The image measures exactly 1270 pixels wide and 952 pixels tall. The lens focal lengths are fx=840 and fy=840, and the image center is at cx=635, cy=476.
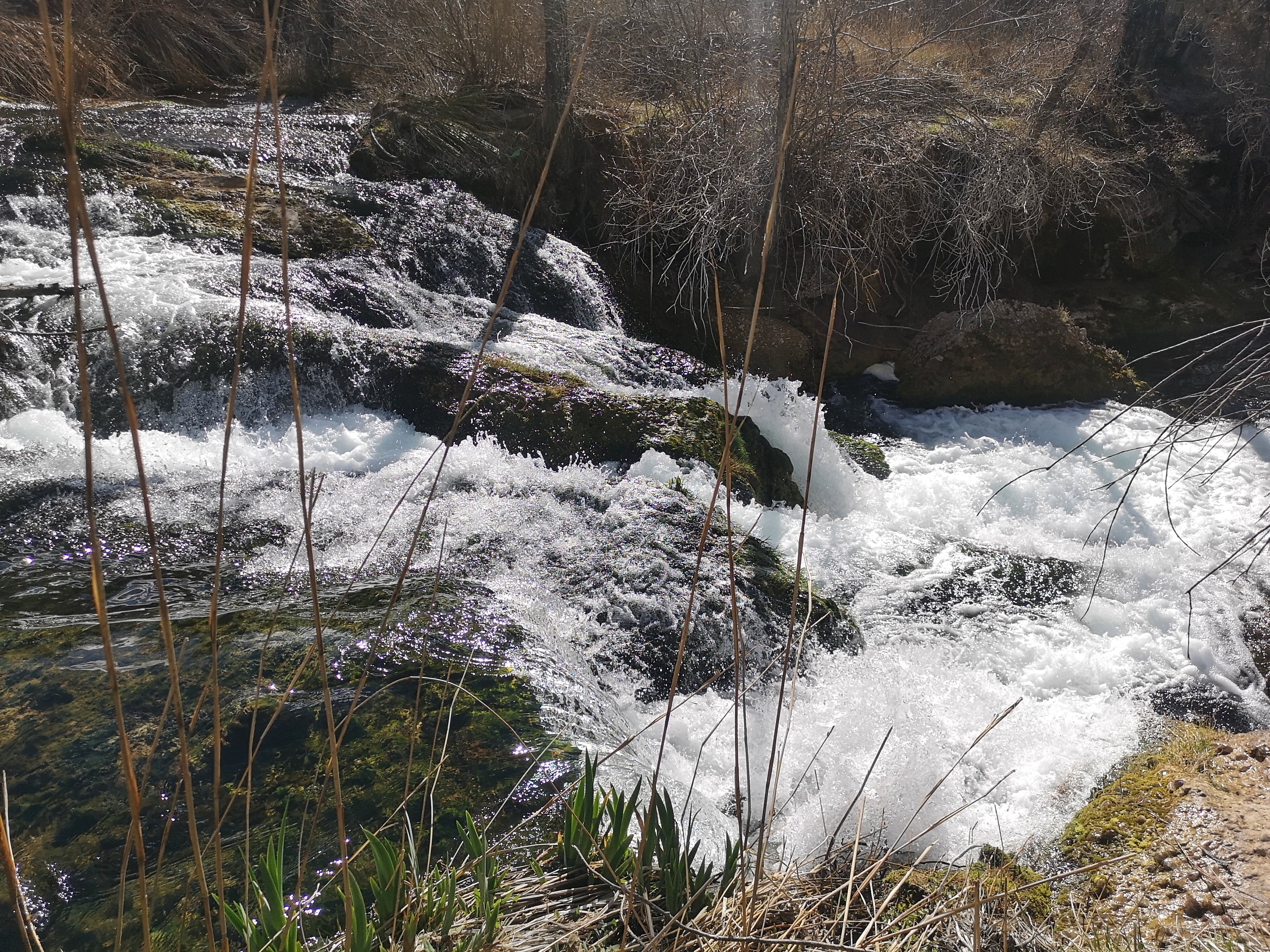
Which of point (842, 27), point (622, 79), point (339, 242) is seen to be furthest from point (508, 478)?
point (622, 79)

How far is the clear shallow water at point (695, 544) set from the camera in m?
3.25

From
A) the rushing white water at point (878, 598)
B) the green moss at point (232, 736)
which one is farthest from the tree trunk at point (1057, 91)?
the green moss at point (232, 736)

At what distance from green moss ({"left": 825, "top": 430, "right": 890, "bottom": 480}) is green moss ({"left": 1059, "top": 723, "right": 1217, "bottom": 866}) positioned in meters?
3.01

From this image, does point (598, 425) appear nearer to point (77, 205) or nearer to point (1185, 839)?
point (1185, 839)

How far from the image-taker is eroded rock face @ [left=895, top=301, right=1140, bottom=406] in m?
7.44

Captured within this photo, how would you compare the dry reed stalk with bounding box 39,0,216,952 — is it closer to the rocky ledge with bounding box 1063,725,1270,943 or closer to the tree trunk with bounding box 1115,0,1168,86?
the rocky ledge with bounding box 1063,725,1270,943

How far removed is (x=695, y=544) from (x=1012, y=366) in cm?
463

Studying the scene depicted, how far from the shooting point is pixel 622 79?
29.0 ft

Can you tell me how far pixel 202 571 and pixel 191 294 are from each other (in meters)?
2.41

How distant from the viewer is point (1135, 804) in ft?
9.62

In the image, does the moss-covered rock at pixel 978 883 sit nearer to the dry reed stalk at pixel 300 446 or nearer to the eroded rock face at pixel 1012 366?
the dry reed stalk at pixel 300 446

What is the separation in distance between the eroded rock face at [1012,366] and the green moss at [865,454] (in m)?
1.26

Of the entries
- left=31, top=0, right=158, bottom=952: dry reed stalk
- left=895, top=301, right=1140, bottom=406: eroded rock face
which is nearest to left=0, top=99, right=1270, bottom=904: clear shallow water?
left=895, top=301, right=1140, bottom=406: eroded rock face

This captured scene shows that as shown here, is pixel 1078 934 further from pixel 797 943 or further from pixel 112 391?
pixel 112 391
